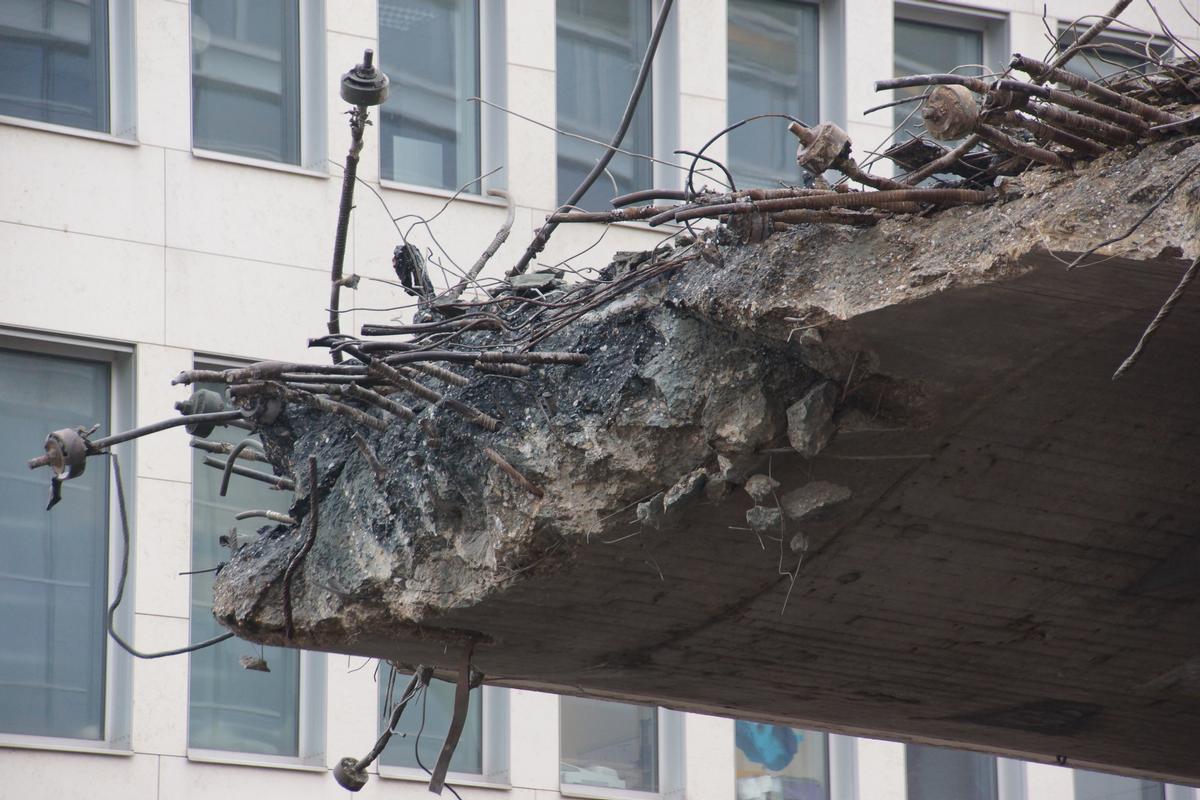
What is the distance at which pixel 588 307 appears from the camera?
462cm

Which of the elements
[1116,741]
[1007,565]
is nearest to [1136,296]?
[1007,565]

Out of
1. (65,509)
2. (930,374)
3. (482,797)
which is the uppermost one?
(65,509)

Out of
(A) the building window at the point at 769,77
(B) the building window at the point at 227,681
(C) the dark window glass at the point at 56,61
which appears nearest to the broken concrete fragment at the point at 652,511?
(B) the building window at the point at 227,681

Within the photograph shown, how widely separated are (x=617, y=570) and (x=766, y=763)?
32.9 ft

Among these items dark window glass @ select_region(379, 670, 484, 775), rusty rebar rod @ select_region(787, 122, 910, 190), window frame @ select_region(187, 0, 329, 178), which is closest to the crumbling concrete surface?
rusty rebar rod @ select_region(787, 122, 910, 190)

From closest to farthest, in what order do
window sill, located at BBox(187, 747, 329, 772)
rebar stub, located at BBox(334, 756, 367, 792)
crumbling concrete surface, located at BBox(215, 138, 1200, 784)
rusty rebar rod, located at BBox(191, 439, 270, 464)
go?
crumbling concrete surface, located at BBox(215, 138, 1200, 784) < rusty rebar rod, located at BBox(191, 439, 270, 464) < rebar stub, located at BBox(334, 756, 367, 792) < window sill, located at BBox(187, 747, 329, 772)

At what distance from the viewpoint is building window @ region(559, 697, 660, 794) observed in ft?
45.7

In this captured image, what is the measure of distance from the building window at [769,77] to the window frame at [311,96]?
11.5 feet

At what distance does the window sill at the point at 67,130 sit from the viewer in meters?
12.5

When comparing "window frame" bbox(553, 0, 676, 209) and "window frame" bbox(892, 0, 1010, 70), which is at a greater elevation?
"window frame" bbox(892, 0, 1010, 70)

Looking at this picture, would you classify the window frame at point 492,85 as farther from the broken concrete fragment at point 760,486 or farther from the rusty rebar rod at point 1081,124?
the rusty rebar rod at point 1081,124

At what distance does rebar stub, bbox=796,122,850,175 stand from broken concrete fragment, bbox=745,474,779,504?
0.91 m

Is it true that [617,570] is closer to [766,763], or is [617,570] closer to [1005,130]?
[1005,130]

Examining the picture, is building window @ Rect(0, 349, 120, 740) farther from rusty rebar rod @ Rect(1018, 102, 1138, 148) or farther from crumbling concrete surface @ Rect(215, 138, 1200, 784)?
rusty rebar rod @ Rect(1018, 102, 1138, 148)
